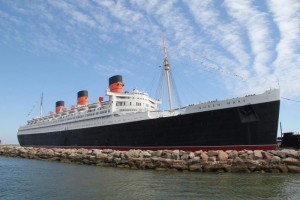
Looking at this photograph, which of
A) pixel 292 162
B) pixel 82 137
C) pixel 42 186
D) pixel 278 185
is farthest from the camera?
pixel 82 137

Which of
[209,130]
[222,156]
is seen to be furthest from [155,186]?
[209,130]

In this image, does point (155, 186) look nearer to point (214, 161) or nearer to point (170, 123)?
point (214, 161)

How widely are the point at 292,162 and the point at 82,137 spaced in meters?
34.2

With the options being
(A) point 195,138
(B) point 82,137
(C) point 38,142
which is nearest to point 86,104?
(B) point 82,137

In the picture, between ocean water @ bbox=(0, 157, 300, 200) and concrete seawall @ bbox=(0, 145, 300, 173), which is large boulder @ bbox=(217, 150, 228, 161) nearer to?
concrete seawall @ bbox=(0, 145, 300, 173)

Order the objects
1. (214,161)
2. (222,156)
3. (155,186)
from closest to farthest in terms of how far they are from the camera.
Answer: (155,186), (214,161), (222,156)

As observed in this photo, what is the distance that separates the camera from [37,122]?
70125 mm

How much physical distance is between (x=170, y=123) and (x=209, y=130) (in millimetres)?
4699

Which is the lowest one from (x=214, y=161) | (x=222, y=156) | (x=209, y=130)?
(x=214, y=161)

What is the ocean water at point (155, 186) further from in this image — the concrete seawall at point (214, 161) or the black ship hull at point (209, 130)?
the black ship hull at point (209, 130)

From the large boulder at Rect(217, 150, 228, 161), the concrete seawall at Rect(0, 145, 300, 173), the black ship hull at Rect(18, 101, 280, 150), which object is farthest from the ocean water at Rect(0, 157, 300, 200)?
the black ship hull at Rect(18, 101, 280, 150)

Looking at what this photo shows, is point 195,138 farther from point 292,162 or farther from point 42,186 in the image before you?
point 42,186

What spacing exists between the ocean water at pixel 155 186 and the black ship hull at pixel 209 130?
28.3ft

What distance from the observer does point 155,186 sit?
1714cm
